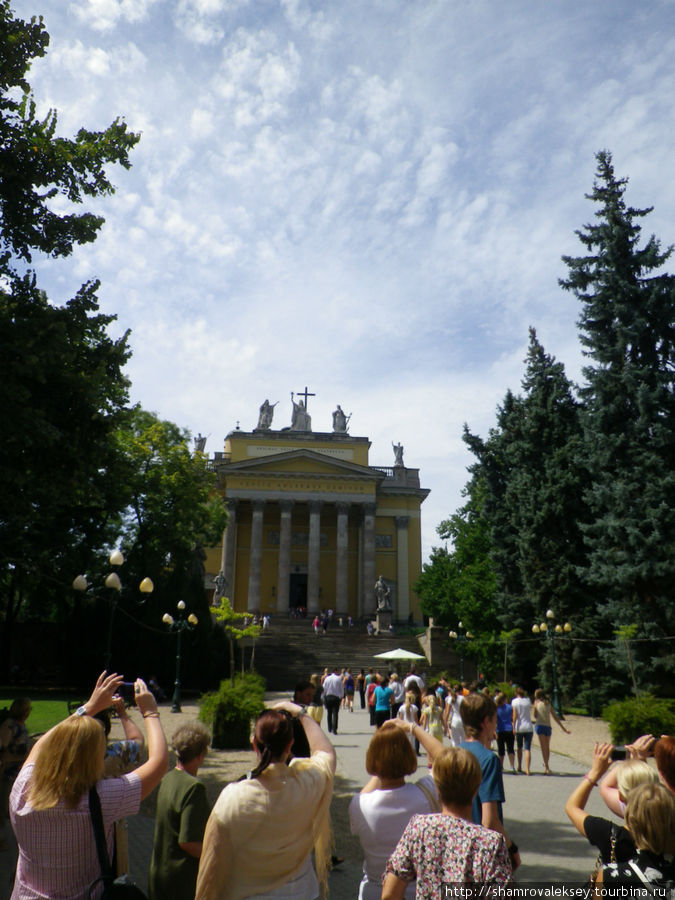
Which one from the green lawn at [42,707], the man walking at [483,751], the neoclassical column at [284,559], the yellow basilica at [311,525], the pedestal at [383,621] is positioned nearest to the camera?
the man walking at [483,751]

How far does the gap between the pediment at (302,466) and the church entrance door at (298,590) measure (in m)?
8.27

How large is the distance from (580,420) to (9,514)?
1935cm

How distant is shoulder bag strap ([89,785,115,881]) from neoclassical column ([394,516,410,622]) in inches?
1855

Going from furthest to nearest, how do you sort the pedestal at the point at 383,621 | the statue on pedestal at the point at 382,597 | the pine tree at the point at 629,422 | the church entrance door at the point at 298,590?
1. the church entrance door at the point at 298,590
2. the statue on pedestal at the point at 382,597
3. the pedestal at the point at 383,621
4. the pine tree at the point at 629,422

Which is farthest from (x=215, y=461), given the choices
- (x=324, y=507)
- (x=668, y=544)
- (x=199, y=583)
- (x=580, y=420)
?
(x=668, y=544)

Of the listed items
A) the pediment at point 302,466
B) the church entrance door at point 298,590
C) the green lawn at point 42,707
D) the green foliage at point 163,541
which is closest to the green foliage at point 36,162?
the green lawn at point 42,707

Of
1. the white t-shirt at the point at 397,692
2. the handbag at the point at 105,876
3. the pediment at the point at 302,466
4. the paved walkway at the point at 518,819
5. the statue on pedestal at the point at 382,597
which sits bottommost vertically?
the paved walkway at the point at 518,819

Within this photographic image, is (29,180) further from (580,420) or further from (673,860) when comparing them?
(580,420)

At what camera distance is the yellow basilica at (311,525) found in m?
45.8

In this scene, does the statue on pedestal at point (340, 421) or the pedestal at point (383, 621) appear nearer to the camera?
the pedestal at point (383, 621)

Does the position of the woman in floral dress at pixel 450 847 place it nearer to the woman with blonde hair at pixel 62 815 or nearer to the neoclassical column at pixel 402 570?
the woman with blonde hair at pixel 62 815

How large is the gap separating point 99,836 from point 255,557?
4337cm

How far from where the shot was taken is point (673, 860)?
2.65 meters

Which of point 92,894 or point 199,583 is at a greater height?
point 199,583
